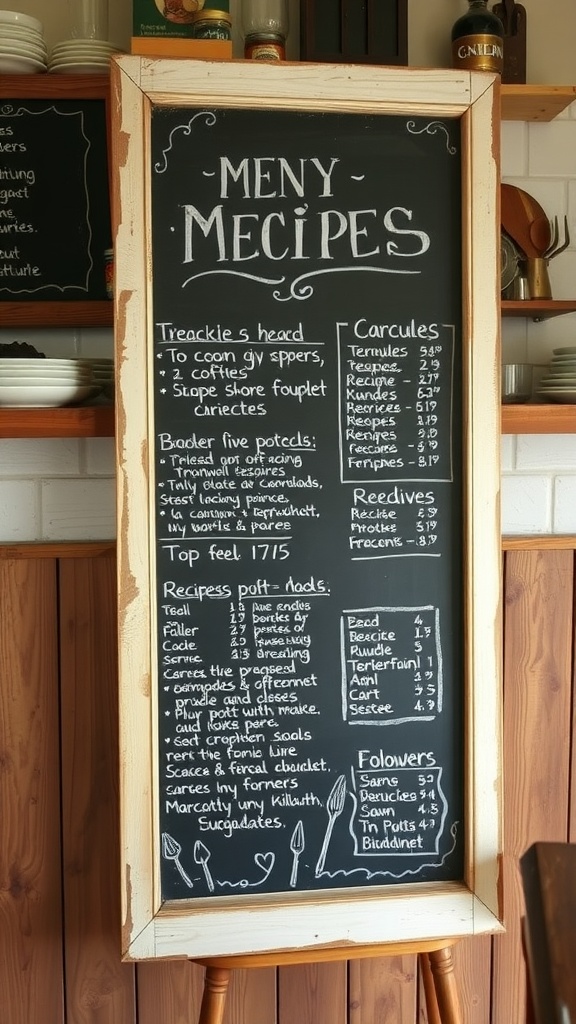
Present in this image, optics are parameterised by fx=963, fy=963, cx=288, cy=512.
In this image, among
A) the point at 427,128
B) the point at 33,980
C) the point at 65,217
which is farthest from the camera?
the point at 33,980

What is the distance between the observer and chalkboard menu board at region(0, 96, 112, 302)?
6.07 feet

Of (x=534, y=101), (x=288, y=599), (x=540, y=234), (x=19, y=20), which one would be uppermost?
(x=19, y=20)

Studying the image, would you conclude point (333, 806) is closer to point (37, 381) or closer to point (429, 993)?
point (429, 993)

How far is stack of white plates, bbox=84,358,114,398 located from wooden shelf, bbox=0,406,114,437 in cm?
9

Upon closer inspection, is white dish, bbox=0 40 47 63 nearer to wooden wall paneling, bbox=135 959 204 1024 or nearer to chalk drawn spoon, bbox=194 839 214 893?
chalk drawn spoon, bbox=194 839 214 893

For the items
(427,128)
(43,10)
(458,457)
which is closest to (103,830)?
(458,457)

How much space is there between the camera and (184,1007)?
2.02 meters

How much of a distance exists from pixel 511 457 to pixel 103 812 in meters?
1.13

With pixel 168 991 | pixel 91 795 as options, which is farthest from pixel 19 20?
pixel 168 991

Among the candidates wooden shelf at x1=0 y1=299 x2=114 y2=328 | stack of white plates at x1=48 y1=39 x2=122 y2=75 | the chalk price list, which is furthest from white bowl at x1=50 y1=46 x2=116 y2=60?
the chalk price list

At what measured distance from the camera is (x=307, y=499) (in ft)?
5.67

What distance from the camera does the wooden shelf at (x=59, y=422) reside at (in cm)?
172

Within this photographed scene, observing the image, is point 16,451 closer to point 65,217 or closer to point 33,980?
point 65,217

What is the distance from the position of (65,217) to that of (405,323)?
70 cm
